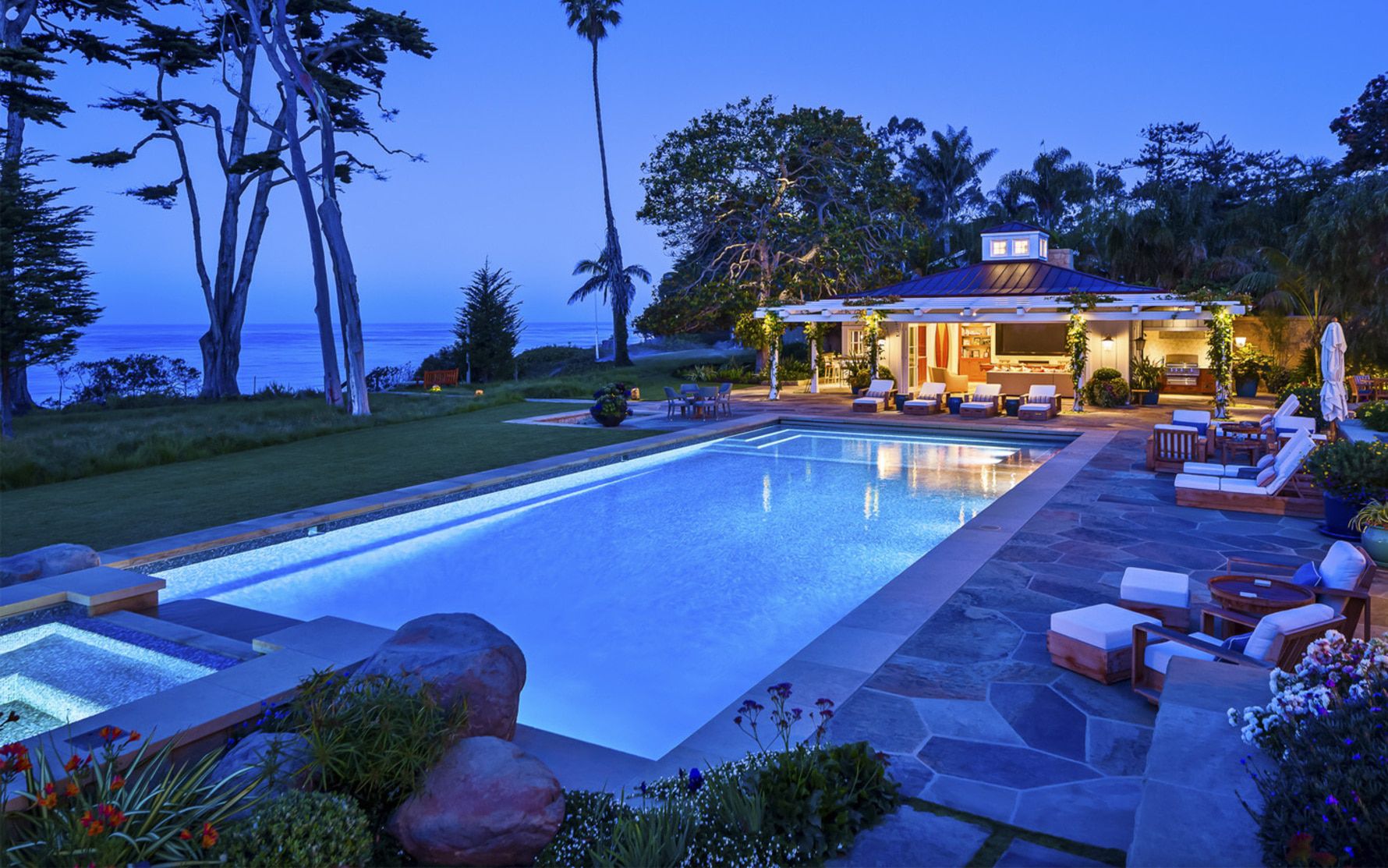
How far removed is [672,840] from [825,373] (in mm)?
23995

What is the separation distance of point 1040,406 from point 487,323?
19.9 meters

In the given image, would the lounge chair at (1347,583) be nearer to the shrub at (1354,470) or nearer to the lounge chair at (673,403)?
the shrub at (1354,470)

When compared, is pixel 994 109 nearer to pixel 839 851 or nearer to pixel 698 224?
pixel 698 224

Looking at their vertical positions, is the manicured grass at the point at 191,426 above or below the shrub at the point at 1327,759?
above

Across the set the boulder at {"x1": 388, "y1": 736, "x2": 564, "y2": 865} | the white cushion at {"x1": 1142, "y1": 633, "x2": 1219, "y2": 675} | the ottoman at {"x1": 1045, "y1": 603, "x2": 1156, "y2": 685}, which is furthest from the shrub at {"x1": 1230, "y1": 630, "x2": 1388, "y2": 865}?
the boulder at {"x1": 388, "y1": 736, "x2": 564, "y2": 865}

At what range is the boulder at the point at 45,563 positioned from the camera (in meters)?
6.55

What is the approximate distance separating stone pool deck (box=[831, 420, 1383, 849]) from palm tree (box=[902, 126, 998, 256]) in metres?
36.5

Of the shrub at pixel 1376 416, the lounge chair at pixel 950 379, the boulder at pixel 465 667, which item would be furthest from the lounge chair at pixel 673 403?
the boulder at pixel 465 667

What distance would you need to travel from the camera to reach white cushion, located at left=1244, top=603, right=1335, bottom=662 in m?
4.30

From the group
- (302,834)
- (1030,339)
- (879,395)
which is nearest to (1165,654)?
(302,834)

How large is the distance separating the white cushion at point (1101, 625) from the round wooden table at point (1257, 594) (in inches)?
19.9

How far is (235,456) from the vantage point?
47.2 ft

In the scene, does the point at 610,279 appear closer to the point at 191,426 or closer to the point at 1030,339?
the point at 1030,339

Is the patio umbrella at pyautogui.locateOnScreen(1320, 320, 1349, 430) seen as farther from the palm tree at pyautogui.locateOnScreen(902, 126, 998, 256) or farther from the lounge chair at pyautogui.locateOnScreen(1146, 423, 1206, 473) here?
the palm tree at pyautogui.locateOnScreen(902, 126, 998, 256)
